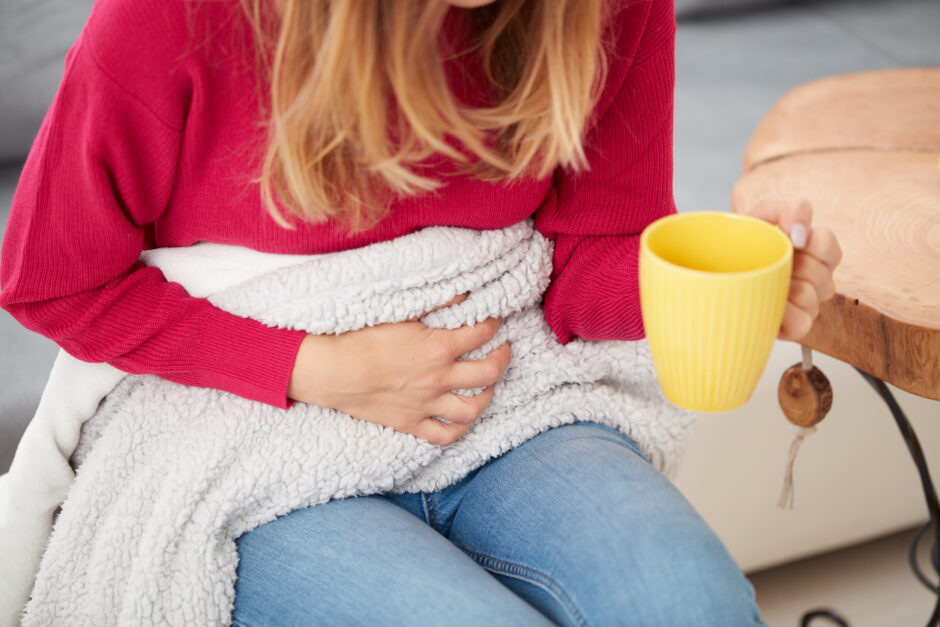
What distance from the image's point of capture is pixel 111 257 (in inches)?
28.1

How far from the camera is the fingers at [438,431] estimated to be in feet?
2.53

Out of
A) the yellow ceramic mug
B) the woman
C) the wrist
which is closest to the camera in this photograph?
the yellow ceramic mug

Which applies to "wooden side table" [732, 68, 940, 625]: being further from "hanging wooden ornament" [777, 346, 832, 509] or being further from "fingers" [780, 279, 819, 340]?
"fingers" [780, 279, 819, 340]

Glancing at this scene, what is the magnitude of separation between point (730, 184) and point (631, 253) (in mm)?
633

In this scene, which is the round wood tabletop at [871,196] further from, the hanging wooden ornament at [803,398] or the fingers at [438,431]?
the fingers at [438,431]

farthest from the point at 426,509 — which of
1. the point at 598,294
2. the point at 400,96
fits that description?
the point at 400,96

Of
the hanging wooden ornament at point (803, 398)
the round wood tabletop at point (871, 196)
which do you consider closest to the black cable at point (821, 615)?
the hanging wooden ornament at point (803, 398)

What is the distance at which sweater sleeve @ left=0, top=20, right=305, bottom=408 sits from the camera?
65cm

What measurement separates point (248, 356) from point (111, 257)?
5.3 inches

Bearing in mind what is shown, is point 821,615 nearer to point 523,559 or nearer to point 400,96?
point 523,559

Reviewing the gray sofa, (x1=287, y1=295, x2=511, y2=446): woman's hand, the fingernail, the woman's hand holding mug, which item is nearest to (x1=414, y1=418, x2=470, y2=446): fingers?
(x1=287, y1=295, x2=511, y2=446): woman's hand

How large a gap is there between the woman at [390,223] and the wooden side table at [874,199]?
0.22 metres

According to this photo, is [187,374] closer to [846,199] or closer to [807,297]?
[807,297]

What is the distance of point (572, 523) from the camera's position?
2.25 ft
